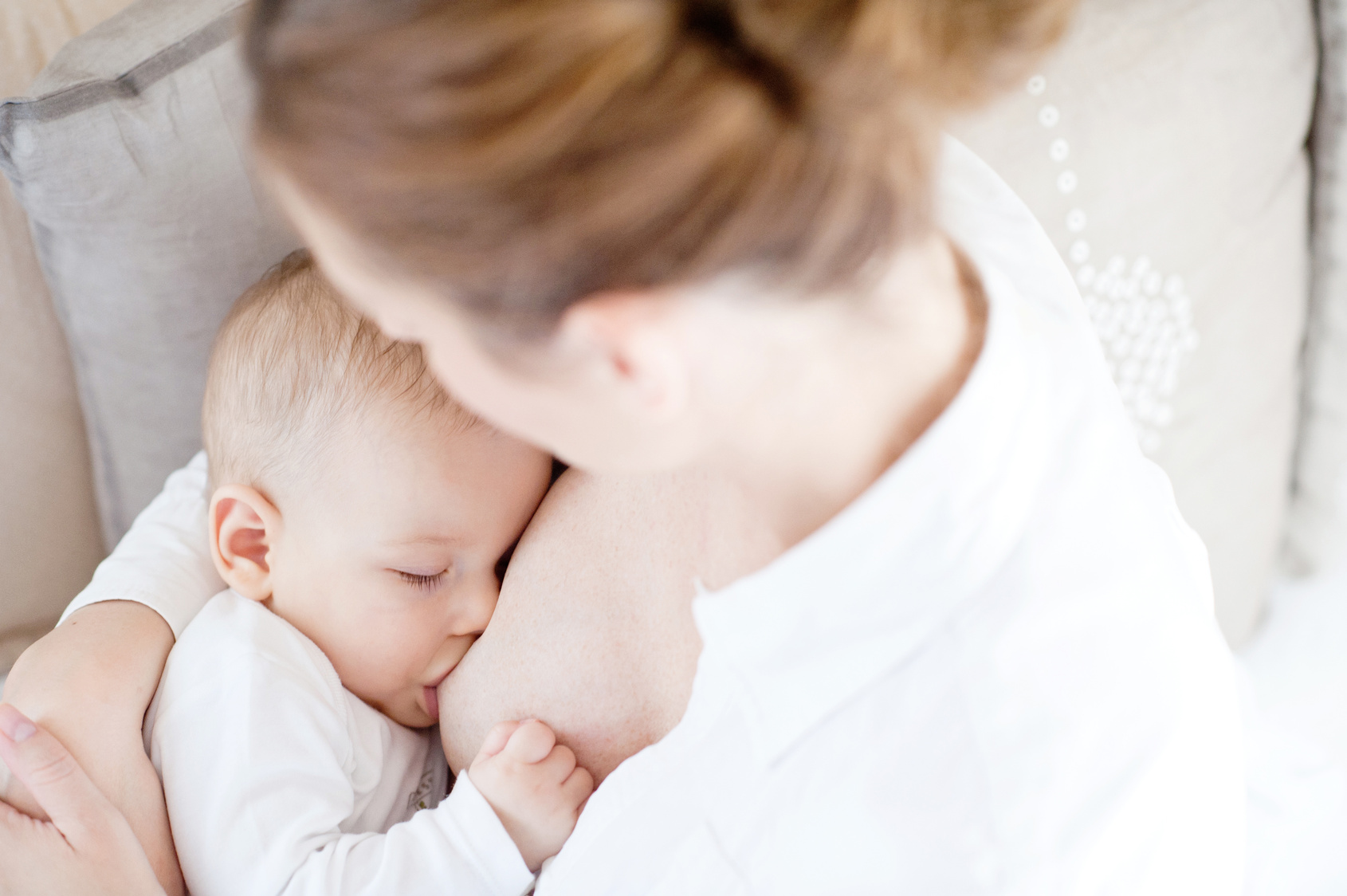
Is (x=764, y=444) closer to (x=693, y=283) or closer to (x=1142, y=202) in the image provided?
(x=693, y=283)

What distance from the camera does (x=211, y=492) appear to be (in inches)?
38.8

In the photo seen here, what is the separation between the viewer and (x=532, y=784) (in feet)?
2.56

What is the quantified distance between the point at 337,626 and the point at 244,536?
0.12 m

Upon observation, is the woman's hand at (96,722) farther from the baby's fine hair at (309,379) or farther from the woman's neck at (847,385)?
the woman's neck at (847,385)

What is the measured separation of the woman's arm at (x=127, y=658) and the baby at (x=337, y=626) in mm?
20

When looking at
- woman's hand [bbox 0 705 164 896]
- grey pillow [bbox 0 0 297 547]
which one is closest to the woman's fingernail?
woman's hand [bbox 0 705 164 896]

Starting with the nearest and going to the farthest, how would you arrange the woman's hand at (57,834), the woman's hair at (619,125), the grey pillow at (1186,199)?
the woman's hair at (619,125)
the woman's hand at (57,834)
the grey pillow at (1186,199)

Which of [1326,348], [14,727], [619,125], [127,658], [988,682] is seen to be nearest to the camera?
[619,125]

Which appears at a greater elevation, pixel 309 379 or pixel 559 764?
pixel 309 379

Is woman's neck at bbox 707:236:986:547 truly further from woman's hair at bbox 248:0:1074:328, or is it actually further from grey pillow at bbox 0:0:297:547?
grey pillow at bbox 0:0:297:547

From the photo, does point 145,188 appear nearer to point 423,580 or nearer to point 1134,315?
point 423,580

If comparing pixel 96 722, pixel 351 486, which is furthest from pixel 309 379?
pixel 96 722

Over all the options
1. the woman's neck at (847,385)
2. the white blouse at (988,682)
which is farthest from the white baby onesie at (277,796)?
the woman's neck at (847,385)

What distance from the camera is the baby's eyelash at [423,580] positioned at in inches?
34.8
